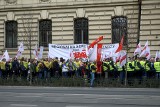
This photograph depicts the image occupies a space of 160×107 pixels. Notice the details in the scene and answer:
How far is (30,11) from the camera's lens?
116ft

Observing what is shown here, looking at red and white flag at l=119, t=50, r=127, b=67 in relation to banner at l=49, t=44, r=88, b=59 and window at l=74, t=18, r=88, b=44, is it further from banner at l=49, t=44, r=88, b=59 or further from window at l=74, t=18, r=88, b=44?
window at l=74, t=18, r=88, b=44

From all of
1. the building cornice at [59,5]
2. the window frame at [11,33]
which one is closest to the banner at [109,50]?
the building cornice at [59,5]

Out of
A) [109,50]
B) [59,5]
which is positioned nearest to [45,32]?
[59,5]

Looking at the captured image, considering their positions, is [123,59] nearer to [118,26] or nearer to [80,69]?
[80,69]

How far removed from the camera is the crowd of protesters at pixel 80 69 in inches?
879

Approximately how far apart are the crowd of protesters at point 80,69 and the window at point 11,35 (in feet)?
33.0

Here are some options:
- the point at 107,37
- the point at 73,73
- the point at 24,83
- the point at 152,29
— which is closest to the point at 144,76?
the point at 73,73

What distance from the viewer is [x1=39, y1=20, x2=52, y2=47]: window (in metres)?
35.2

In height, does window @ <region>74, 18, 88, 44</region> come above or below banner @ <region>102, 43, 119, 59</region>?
above

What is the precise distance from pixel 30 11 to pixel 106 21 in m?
7.13

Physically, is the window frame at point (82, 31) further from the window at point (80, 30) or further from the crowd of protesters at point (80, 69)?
the crowd of protesters at point (80, 69)

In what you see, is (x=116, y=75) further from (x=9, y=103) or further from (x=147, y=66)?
(x=9, y=103)

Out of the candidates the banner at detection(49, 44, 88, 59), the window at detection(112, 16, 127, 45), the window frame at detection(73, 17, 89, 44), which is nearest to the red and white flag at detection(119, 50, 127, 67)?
the banner at detection(49, 44, 88, 59)

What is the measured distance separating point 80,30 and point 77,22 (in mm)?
785
